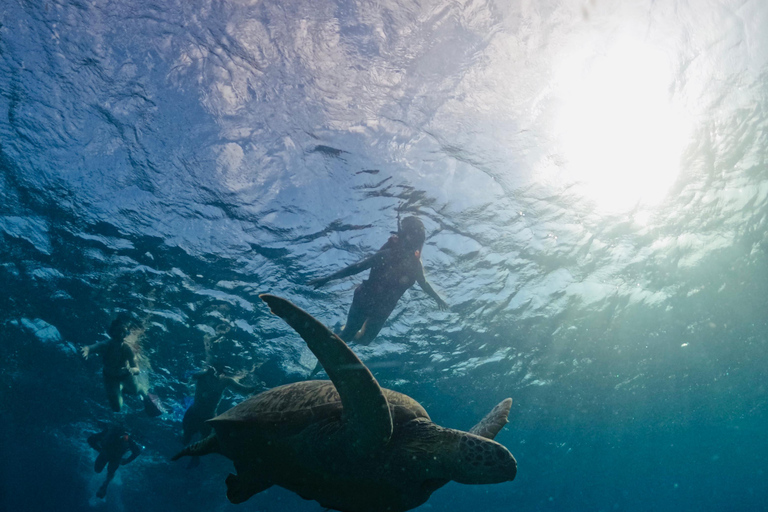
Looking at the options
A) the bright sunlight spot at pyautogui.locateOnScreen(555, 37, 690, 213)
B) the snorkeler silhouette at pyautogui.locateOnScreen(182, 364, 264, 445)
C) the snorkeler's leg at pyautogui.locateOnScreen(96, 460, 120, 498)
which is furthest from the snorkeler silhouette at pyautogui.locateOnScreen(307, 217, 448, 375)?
the snorkeler's leg at pyautogui.locateOnScreen(96, 460, 120, 498)

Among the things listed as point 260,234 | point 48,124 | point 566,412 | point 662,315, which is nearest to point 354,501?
point 260,234

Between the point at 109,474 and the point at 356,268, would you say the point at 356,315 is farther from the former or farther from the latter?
the point at 109,474

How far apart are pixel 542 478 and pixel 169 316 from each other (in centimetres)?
5582

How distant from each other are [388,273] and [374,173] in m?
2.54

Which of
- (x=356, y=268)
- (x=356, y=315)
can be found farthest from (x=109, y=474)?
(x=356, y=268)

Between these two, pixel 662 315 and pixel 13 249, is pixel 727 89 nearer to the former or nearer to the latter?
pixel 662 315

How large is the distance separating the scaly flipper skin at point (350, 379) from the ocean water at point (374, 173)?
6003 millimetres

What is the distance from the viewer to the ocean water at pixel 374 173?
6.75m

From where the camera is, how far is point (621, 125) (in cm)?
922

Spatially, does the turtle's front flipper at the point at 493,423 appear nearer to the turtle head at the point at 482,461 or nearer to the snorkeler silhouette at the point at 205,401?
the turtle head at the point at 482,461

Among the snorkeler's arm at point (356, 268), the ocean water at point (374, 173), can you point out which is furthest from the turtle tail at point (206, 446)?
the ocean water at point (374, 173)

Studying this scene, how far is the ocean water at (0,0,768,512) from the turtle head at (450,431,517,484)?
265 inches

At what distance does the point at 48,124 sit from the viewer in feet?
25.4

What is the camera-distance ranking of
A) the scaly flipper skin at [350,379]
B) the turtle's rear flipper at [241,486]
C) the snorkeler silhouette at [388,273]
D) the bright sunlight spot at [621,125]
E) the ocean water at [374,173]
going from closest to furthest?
the scaly flipper skin at [350,379]
the turtle's rear flipper at [241,486]
the ocean water at [374,173]
the bright sunlight spot at [621,125]
the snorkeler silhouette at [388,273]
